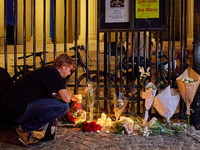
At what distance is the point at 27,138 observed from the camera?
3.64m

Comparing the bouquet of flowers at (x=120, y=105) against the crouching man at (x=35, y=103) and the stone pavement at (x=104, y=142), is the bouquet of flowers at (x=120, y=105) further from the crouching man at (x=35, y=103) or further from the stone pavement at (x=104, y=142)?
the crouching man at (x=35, y=103)

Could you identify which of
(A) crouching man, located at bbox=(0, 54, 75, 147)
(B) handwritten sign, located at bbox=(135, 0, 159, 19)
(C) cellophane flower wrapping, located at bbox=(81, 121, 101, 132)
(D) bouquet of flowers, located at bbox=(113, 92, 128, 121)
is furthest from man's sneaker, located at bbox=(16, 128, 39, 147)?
(B) handwritten sign, located at bbox=(135, 0, 159, 19)

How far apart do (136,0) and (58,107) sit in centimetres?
267

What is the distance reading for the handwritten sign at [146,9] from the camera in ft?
16.0

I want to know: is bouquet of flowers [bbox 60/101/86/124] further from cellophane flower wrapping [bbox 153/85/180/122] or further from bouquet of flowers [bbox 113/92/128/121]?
cellophane flower wrapping [bbox 153/85/180/122]

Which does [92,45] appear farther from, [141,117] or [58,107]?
[58,107]

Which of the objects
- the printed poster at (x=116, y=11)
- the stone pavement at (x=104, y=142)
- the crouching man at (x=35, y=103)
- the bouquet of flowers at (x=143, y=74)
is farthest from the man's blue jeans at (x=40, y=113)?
the printed poster at (x=116, y=11)

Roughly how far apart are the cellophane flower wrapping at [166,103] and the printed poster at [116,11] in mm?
1657

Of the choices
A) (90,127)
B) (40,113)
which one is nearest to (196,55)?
(90,127)

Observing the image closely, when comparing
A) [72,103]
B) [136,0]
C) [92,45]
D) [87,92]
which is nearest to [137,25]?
[136,0]

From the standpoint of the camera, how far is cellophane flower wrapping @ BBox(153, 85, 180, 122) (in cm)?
461

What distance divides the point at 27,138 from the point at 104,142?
119 centimetres

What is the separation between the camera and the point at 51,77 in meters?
3.65

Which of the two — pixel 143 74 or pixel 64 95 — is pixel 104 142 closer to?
pixel 64 95
